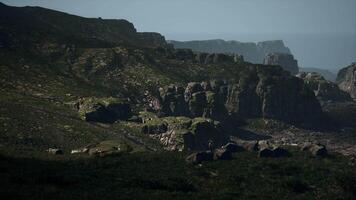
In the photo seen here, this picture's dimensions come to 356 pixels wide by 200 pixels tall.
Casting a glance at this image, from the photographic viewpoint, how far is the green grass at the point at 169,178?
117438mm

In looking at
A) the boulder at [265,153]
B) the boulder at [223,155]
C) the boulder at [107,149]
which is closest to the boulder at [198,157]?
the boulder at [223,155]

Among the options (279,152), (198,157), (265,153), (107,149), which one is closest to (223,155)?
(198,157)

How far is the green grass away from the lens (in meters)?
117

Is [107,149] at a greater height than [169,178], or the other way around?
[169,178]

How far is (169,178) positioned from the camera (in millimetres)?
136750

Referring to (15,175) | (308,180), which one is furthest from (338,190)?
(15,175)

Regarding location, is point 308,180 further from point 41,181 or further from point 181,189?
point 41,181

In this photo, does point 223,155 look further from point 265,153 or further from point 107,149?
point 107,149

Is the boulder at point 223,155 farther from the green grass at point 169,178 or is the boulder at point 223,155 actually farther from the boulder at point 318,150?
the boulder at point 318,150

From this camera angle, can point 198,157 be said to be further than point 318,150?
No

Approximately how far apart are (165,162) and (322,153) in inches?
2719

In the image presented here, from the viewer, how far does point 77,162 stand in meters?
155

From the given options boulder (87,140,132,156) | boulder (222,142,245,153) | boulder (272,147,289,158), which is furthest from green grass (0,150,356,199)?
boulder (87,140,132,156)

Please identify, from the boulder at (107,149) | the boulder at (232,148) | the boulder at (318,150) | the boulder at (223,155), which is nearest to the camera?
the boulder at (223,155)
